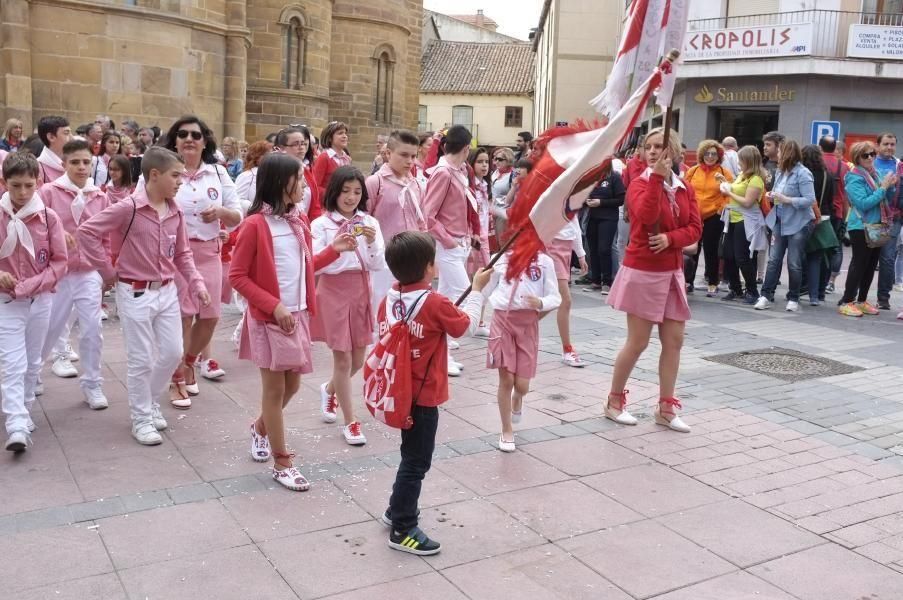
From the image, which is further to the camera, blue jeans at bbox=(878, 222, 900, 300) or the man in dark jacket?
the man in dark jacket

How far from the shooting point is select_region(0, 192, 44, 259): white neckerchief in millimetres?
5461

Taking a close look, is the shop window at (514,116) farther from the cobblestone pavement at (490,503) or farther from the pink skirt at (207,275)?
the pink skirt at (207,275)

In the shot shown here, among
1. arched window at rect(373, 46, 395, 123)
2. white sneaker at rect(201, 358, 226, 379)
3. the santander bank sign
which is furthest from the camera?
arched window at rect(373, 46, 395, 123)

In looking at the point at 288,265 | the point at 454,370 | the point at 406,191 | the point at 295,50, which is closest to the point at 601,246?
the point at 454,370

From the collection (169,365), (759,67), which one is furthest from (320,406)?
(759,67)

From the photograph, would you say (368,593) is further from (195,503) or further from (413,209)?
(413,209)

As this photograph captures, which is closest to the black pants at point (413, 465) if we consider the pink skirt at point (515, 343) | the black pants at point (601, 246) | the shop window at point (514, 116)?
the pink skirt at point (515, 343)

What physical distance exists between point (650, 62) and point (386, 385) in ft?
8.00

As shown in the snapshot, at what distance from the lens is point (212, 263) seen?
675 cm

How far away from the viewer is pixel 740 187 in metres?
11.6

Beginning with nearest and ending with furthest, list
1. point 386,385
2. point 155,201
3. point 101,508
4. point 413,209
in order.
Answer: point 386,385 < point 101,508 < point 155,201 < point 413,209

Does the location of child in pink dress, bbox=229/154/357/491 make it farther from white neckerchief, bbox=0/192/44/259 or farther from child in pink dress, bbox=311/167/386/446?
white neckerchief, bbox=0/192/44/259

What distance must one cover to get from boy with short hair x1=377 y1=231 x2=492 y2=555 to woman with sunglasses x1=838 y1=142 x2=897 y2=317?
8331 mm

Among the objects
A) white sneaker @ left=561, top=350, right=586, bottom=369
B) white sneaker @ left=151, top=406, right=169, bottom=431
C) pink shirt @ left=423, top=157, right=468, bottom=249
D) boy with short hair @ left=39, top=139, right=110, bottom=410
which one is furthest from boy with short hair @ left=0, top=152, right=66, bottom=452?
white sneaker @ left=561, top=350, right=586, bottom=369
